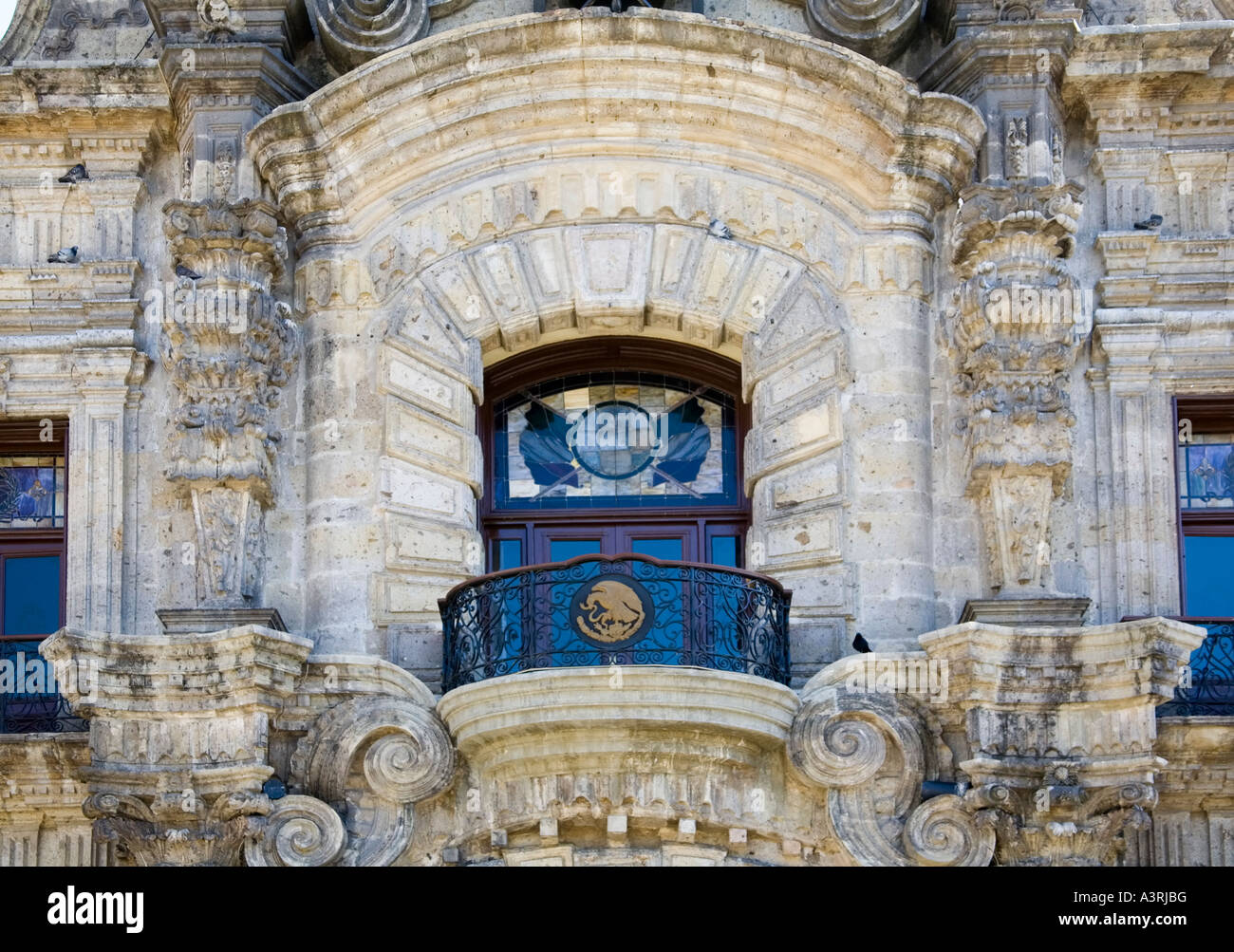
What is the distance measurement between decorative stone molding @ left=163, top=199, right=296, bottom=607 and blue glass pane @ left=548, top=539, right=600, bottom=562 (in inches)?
73.8

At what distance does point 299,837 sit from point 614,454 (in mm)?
3451

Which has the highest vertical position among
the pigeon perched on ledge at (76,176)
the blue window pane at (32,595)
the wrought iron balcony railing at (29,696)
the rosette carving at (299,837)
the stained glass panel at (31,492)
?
the pigeon perched on ledge at (76,176)

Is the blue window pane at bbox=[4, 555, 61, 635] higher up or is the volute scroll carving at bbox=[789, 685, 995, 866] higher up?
the blue window pane at bbox=[4, 555, 61, 635]

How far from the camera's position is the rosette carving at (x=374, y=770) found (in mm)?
20094

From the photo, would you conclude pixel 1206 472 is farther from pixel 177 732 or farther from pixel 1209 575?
pixel 177 732

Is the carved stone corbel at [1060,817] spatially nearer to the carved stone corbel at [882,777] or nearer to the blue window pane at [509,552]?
the carved stone corbel at [882,777]

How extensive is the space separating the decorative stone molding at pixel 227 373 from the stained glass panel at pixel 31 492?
1.22 m

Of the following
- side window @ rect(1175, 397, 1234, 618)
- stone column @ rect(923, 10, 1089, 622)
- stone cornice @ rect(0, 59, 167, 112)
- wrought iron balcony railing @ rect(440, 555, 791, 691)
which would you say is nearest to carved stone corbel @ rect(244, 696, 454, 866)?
wrought iron balcony railing @ rect(440, 555, 791, 691)

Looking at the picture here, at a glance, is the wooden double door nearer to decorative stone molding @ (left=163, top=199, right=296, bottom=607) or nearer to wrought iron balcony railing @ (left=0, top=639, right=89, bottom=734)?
decorative stone molding @ (left=163, top=199, right=296, bottom=607)

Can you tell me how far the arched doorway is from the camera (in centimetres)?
2162

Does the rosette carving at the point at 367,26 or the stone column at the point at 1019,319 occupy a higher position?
the rosette carving at the point at 367,26

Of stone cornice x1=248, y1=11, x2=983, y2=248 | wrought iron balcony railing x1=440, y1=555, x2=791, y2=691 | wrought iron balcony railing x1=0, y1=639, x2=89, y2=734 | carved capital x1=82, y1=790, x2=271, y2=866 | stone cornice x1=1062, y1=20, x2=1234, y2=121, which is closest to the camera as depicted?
carved capital x1=82, y1=790, x2=271, y2=866

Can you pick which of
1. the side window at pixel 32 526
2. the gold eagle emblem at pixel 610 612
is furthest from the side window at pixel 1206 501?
the side window at pixel 32 526
